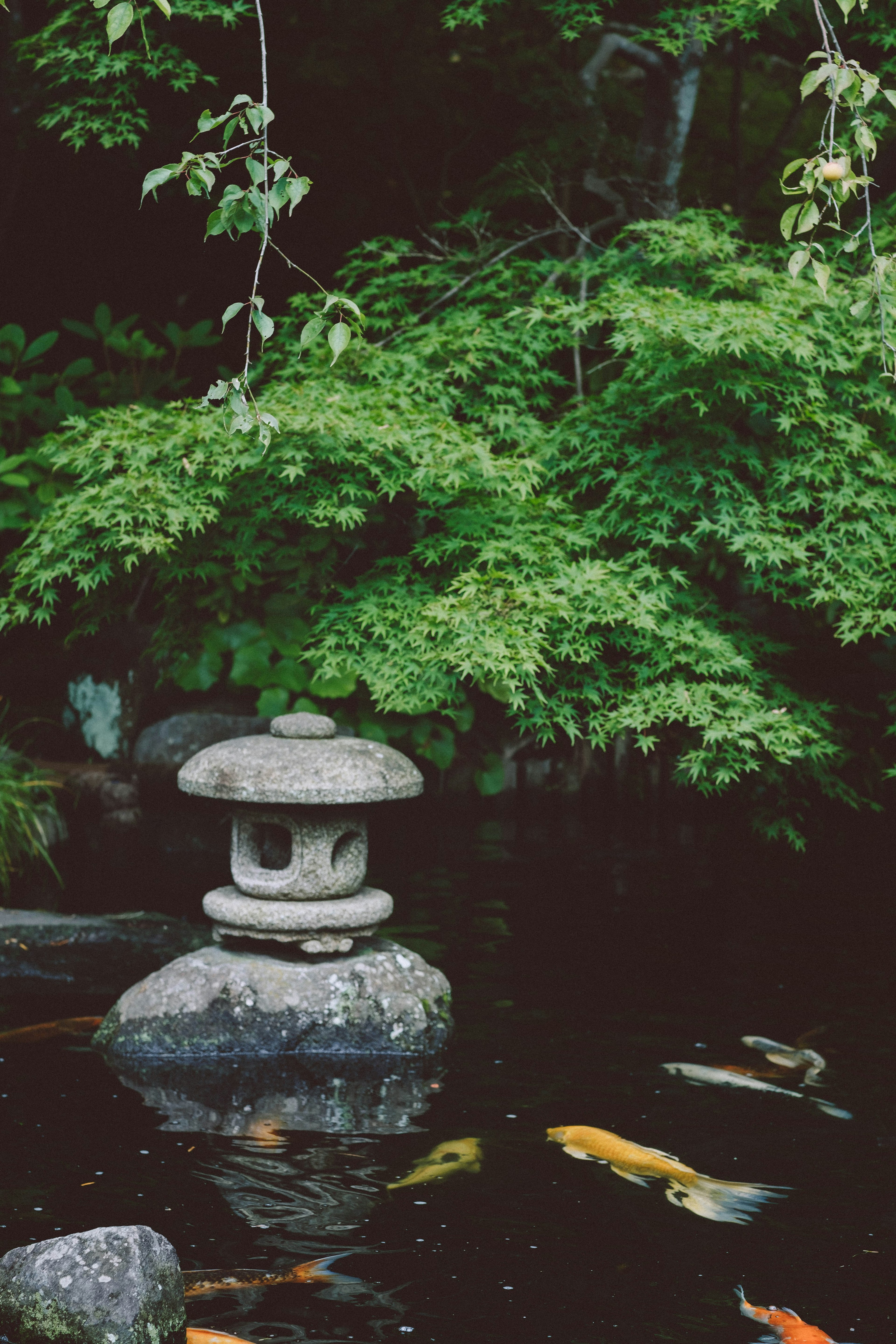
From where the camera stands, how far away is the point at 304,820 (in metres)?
5.72

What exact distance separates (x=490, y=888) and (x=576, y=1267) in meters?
4.74

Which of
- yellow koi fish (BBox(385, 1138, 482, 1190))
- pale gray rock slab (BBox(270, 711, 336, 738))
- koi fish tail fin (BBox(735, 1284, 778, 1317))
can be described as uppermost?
pale gray rock slab (BBox(270, 711, 336, 738))

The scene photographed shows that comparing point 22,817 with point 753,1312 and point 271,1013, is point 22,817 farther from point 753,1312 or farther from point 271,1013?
→ point 753,1312

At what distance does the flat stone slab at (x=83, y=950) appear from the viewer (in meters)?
6.39

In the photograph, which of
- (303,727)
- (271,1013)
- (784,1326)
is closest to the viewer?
(784,1326)

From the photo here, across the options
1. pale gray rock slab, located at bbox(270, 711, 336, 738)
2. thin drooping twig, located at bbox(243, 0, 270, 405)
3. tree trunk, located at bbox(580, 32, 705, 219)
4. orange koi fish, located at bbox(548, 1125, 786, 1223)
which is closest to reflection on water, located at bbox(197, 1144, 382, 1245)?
orange koi fish, located at bbox(548, 1125, 786, 1223)

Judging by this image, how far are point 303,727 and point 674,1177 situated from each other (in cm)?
261

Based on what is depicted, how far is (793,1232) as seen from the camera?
392 centimetres

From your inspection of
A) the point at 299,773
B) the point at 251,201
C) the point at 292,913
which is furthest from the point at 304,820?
the point at 251,201

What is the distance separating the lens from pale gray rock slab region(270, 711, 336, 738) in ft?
19.1

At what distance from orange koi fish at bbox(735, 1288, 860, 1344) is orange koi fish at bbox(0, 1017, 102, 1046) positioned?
11.1 feet

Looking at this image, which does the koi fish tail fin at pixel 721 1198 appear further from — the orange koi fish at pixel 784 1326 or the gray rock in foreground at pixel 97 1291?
the gray rock in foreground at pixel 97 1291

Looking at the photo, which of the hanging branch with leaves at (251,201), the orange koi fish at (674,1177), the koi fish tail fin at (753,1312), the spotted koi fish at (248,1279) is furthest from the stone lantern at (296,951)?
the hanging branch with leaves at (251,201)

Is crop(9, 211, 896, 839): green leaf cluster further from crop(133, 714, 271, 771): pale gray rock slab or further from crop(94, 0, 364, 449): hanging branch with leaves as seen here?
crop(133, 714, 271, 771): pale gray rock slab
